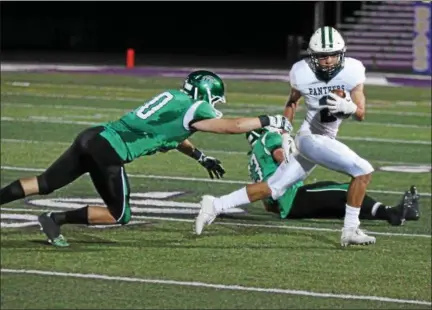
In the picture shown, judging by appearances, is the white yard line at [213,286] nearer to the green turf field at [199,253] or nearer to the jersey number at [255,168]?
the green turf field at [199,253]

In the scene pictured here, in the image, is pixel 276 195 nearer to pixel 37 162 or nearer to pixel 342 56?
pixel 342 56

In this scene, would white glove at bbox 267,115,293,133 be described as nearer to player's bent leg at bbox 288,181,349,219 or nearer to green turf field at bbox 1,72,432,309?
green turf field at bbox 1,72,432,309

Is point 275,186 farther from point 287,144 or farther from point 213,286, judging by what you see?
point 287,144

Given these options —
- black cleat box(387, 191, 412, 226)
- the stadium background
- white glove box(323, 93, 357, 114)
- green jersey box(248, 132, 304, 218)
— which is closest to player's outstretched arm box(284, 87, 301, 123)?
white glove box(323, 93, 357, 114)

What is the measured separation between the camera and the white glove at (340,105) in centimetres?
687

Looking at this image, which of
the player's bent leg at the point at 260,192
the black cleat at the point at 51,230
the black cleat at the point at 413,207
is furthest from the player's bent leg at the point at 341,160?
the black cleat at the point at 51,230

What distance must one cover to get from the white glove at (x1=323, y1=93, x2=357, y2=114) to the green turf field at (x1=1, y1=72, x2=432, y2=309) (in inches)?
53.8

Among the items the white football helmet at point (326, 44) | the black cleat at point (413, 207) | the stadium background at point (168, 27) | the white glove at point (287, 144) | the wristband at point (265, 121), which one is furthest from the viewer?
the stadium background at point (168, 27)

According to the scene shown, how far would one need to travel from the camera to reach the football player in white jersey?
687 cm

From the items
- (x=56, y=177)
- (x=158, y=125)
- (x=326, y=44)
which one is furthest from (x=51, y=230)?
(x=326, y=44)

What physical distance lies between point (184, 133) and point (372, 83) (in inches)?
633

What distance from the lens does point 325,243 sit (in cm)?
952

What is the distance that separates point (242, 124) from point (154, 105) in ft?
2.67

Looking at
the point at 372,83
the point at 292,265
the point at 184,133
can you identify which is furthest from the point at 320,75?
the point at 372,83
